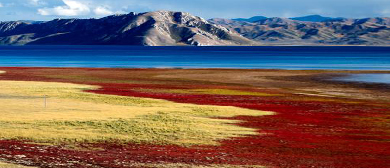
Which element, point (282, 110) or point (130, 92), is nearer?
point (282, 110)

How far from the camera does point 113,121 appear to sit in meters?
36.4

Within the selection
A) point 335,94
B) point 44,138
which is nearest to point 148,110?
point 44,138

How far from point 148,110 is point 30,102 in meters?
11.0

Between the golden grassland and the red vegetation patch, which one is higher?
the golden grassland

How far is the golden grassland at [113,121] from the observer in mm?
30656

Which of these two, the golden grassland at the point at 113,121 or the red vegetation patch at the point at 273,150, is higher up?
the golden grassland at the point at 113,121

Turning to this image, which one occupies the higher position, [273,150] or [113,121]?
[113,121]

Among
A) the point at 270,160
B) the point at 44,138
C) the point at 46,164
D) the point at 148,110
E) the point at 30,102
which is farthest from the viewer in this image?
the point at 30,102

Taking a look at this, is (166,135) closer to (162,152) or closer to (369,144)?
(162,152)

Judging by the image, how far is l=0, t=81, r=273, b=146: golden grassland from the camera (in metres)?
30.7

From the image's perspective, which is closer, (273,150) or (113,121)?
(273,150)

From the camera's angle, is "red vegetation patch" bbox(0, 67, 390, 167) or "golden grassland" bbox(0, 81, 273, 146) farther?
"golden grassland" bbox(0, 81, 273, 146)

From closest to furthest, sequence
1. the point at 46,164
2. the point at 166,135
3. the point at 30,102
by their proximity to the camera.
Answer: the point at 46,164, the point at 166,135, the point at 30,102

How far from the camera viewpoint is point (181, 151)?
2756 centimetres
